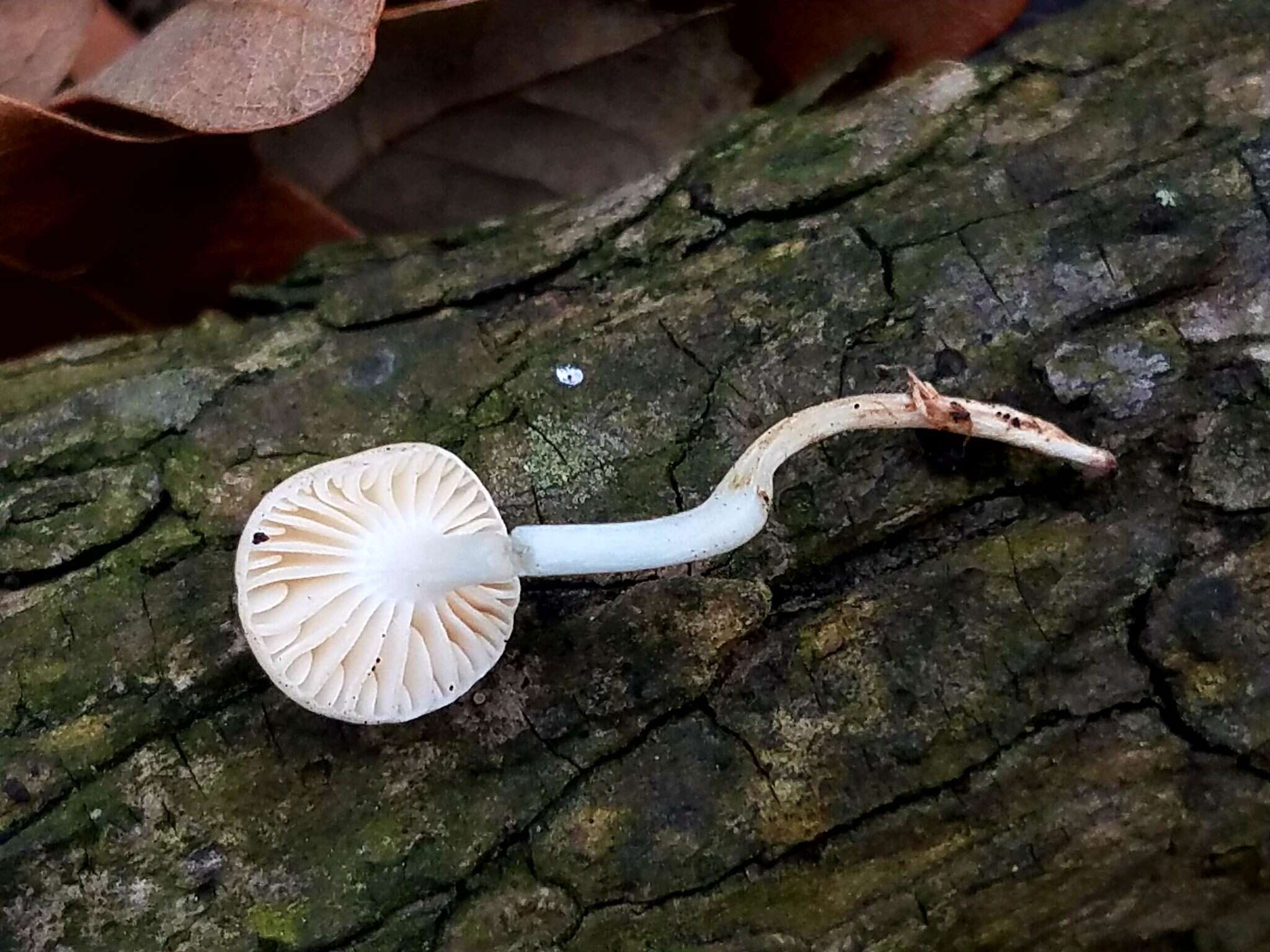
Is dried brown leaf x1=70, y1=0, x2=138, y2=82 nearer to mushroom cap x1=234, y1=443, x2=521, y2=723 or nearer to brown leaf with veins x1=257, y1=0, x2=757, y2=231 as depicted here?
brown leaf with veins x1=257, y1=0, x2=757, y2=231

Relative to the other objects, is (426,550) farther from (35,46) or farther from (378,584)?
(35,46)

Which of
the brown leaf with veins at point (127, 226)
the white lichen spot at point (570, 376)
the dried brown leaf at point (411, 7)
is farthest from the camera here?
the dried brown leaf at point (411, 7)

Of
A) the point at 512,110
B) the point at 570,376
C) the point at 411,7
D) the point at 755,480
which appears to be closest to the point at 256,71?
the point at 411,7

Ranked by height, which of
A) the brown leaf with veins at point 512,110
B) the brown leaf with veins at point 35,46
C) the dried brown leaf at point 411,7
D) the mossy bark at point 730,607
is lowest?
the mossy bark at point 730,607

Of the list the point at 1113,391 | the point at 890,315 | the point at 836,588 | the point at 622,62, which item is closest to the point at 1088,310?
the point at 1113,391

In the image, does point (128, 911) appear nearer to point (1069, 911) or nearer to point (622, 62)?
point (1069, 911)

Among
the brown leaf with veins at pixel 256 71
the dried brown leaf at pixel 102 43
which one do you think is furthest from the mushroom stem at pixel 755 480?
the dried brown leaf at pixel 102 43

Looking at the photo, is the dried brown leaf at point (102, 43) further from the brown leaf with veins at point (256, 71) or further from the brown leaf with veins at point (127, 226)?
the brown leaf with veins at point (256, 71)
